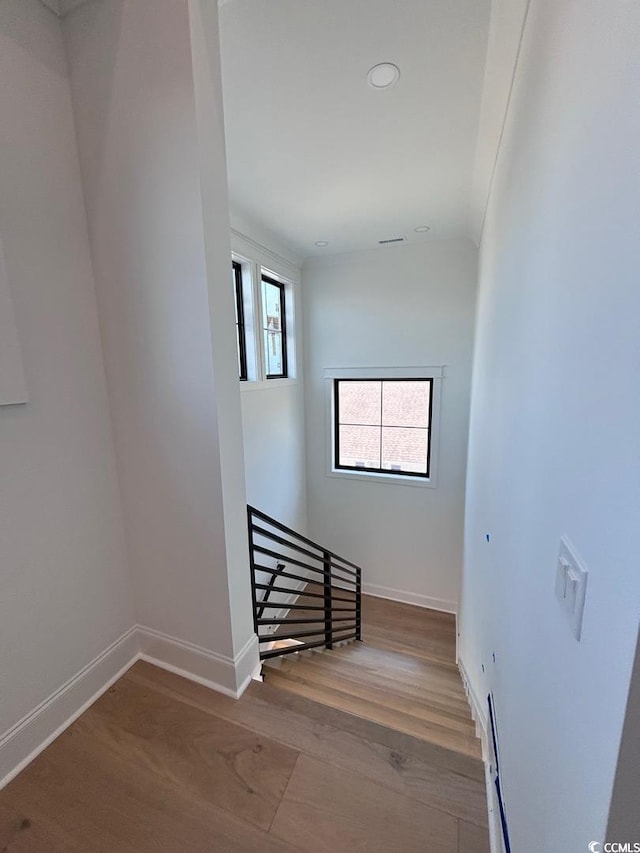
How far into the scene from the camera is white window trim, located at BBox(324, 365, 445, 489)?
144 inches

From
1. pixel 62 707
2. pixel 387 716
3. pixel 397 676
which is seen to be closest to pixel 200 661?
pixel 62 707

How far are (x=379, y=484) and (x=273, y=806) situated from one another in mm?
3119

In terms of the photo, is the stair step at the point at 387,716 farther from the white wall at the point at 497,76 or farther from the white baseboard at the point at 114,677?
the white wall at the point at 497,76

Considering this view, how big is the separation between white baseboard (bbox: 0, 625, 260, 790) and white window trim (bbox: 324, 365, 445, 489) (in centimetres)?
268

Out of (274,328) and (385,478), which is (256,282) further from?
(385,478)

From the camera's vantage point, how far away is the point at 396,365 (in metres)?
3.71

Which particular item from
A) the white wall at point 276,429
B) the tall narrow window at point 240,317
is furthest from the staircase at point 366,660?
the tall narrow window at point 240,317

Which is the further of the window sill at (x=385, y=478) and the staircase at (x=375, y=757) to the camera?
the window sill at (x=385, y=478)

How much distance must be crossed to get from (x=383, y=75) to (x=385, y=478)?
335 cm

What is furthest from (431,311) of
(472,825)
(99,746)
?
(99,746)

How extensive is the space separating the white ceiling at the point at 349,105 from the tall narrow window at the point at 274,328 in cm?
86

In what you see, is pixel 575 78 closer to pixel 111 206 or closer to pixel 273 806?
pixel 111 206

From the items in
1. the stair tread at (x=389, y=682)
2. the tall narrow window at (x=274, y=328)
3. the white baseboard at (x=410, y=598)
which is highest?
the tall narrow window at (x=274, y=328)

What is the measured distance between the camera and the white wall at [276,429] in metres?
3.08
